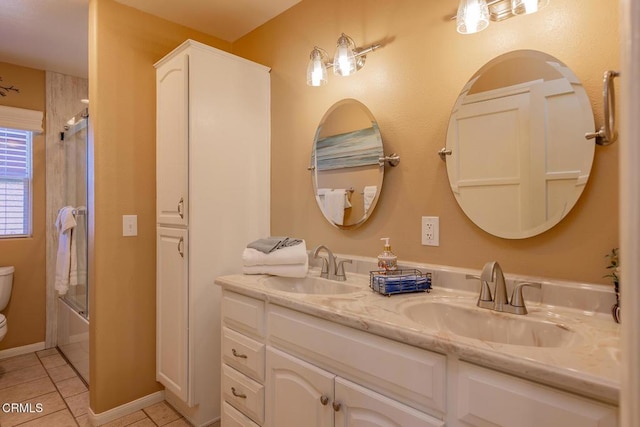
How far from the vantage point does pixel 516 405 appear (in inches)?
31.4

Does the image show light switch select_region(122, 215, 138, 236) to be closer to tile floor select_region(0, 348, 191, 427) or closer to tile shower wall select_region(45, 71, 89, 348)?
tile floor select_region(0, 348, 191, 427)

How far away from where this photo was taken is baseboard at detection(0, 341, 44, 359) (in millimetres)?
2929

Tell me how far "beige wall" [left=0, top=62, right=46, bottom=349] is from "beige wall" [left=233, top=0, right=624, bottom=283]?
2.11 meters

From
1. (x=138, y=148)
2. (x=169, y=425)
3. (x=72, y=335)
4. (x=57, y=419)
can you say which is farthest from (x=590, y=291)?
(x=72, y=335)

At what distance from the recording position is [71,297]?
2846 millimetres

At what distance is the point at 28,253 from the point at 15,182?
23.7 inches

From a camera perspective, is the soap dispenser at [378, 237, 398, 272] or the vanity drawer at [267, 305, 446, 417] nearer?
the vanity drawer at [267, 305, 446, 417]

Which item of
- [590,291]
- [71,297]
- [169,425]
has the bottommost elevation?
[169,425]

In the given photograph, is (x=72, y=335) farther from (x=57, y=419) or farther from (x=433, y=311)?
(x=433, y=311)

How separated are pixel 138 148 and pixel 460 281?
6.42ft

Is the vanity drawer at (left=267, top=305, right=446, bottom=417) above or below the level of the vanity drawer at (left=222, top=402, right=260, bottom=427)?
above

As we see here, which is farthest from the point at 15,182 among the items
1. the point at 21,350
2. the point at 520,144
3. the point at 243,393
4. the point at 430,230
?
the point at 520,144

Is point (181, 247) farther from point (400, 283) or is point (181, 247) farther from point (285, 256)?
point (400, 283)

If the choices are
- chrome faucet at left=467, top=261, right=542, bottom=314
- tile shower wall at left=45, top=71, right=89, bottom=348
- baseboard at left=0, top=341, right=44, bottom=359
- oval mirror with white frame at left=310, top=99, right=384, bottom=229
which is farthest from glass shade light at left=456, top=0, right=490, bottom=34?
baseboard at left=0, top=341, right=44, bottom=359
